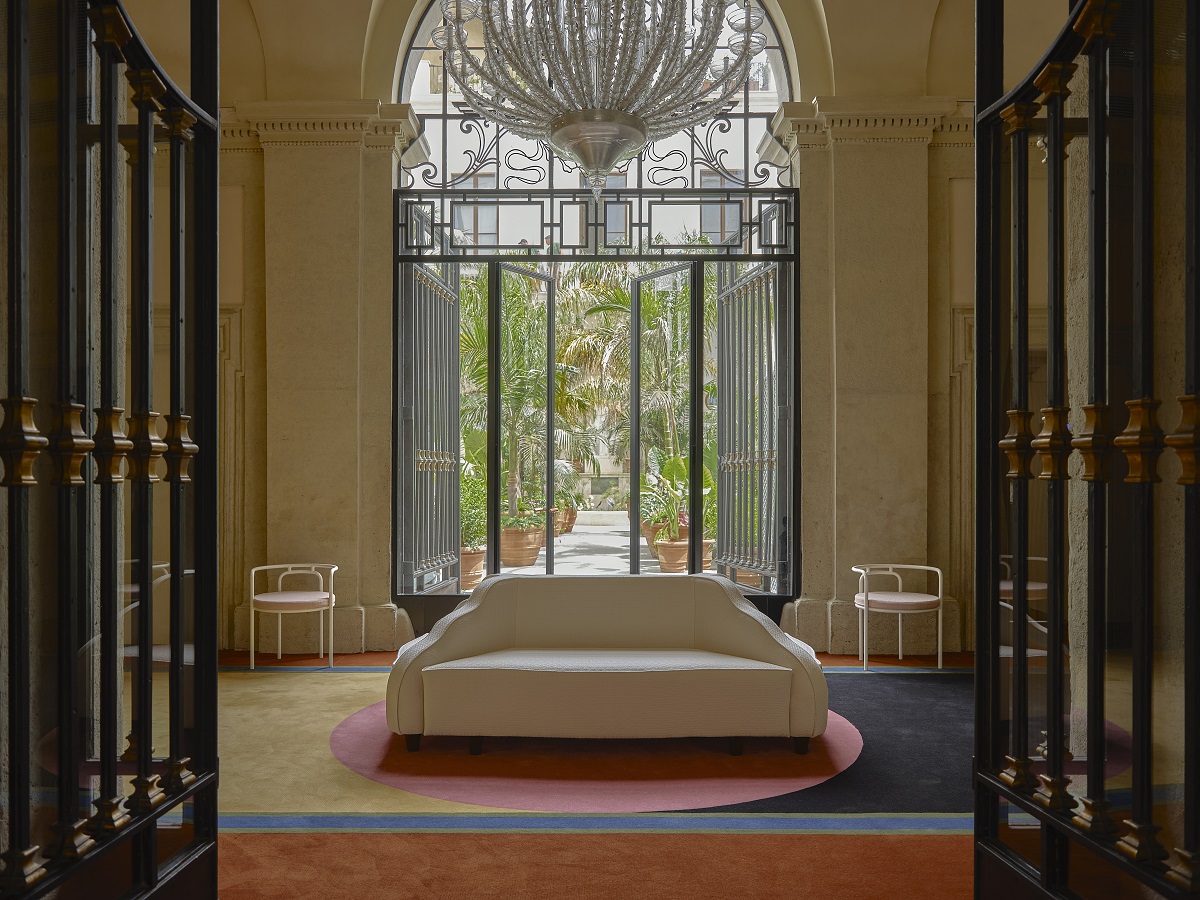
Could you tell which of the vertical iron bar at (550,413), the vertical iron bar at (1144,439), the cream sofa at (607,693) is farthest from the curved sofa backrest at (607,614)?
the vertical iron bar at (1144,439)

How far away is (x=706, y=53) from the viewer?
3744mm

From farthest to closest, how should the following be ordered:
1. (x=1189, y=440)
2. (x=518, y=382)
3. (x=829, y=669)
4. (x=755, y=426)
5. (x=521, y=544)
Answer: (x=518, y=382) → (x=521, y=544) → (x=755, y=426) → (x=829, y=669) → (x=1189, y=440)

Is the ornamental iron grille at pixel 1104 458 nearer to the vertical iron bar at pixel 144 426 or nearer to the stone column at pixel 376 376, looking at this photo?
the vertical iron bar at pixel 144 426

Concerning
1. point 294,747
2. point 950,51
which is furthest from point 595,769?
point 950,51

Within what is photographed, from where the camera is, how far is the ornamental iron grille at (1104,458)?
63.8 inches

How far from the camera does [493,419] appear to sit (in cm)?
691

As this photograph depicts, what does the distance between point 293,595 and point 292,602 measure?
0.56ft

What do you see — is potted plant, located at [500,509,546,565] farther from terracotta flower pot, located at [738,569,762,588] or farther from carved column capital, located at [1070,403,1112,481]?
carved column capital, located at [1070,403,1112,481]

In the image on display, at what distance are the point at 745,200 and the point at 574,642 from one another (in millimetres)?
3710

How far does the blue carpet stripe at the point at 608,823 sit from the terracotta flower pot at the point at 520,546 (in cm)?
758

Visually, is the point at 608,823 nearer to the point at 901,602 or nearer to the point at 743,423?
the point at 901,602

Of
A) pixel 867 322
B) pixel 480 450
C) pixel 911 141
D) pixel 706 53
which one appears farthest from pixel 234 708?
pixel 480 450

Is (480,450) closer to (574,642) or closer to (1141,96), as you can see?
(574,642)

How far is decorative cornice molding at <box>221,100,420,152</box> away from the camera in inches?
263
